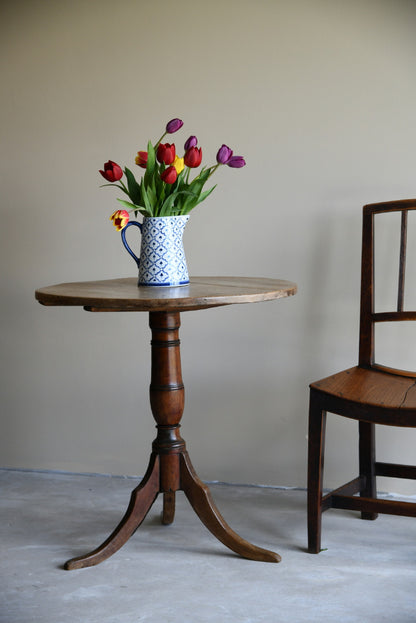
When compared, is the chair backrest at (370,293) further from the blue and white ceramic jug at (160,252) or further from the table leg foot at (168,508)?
the table leg foot at (168,508)

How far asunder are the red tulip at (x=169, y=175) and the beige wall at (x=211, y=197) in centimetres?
70

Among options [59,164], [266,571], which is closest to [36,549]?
[266,571]

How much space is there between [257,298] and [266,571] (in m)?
0.77

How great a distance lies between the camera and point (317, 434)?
6.40ft

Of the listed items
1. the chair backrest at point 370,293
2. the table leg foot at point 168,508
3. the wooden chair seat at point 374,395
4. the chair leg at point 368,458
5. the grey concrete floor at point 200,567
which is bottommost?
the grey concrete floor at point 200,567

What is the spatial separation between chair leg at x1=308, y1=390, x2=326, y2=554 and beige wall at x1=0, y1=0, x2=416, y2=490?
0.55 m

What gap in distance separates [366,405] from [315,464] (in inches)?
10.9

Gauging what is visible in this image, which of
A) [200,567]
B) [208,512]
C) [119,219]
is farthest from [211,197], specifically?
[200,567]

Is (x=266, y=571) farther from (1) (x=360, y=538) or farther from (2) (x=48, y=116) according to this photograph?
(2) (x=48, y=116)

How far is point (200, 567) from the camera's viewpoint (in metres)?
1.93

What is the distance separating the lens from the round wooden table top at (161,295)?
1.65 meters

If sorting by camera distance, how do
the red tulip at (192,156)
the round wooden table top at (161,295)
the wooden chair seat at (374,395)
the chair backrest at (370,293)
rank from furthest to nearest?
the chair backrest at (370,293) < the red tulip at (192,156) < the wooden chair seat at (374,395) < the round wooden table top at (161,295)

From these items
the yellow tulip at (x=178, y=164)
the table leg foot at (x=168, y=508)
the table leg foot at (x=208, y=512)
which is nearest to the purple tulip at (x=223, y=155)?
the yellow tulip at (x=178, y=164)

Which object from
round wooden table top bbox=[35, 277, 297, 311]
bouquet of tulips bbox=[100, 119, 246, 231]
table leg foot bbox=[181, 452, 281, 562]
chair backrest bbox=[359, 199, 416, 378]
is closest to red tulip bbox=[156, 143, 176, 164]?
bouquet of tulips bbox=[100, 119, 246, 231]
